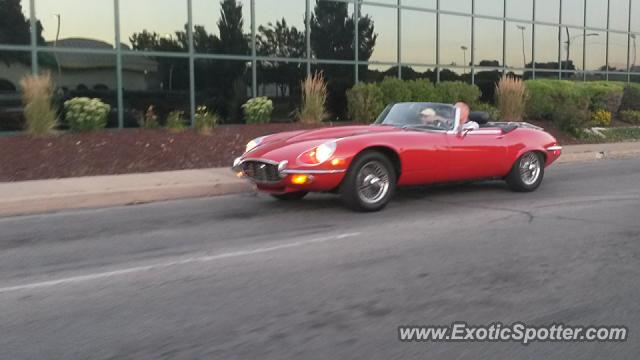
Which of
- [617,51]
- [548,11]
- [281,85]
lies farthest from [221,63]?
[617,51]

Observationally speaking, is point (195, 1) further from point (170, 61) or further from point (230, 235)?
point (230, 235)

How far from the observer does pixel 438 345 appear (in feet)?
14.1

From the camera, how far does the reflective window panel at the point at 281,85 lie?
60.6 ft

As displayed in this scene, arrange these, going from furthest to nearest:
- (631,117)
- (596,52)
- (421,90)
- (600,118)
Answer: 1. (596,52)
2. (631,117)
3. (600,118)
4. (421,90)

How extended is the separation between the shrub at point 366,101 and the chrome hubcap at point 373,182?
9907 mm

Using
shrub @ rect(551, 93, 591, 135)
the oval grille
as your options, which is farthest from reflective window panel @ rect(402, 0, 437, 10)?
the oval grille

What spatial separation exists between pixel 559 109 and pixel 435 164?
45.5 feet

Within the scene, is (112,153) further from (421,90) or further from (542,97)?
(542,97)

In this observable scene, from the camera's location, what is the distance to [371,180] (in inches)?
341

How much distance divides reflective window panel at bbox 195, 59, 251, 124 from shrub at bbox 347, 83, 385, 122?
2.80 metres

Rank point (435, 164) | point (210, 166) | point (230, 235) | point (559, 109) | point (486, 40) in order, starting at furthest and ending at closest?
point (486, 40), point (559, 109), point (210, 166), point (435, 164), point (230, 235)

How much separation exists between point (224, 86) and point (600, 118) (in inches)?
527

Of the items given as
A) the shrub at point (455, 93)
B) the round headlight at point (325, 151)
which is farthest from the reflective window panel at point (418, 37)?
the round headlight at point (325, 151)

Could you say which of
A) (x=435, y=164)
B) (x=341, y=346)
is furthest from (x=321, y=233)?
(x=341, y=346)
